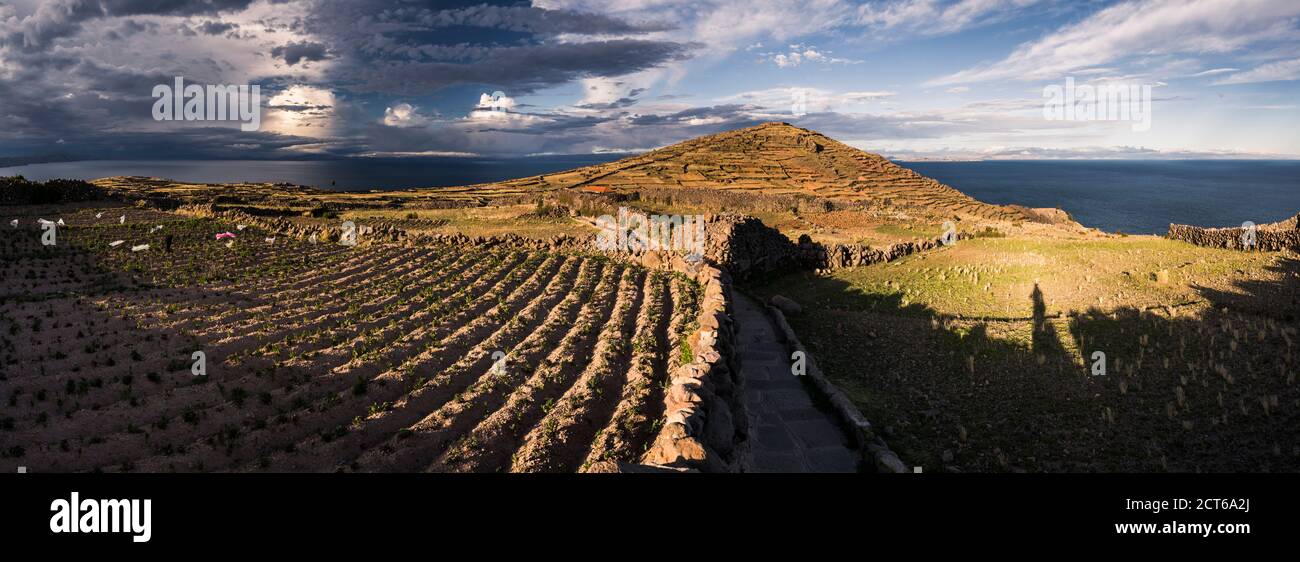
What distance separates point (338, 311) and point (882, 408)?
Result: 43.4 ft

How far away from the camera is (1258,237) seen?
67.9 ft

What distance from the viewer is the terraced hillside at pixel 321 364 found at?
25.0 feet

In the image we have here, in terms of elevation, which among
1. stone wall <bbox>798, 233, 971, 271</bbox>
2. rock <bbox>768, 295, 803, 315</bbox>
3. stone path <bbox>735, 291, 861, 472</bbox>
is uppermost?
stone wall <bbox>798, 233, 971, 271</bbox>

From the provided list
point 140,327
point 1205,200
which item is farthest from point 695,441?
point 1205,200

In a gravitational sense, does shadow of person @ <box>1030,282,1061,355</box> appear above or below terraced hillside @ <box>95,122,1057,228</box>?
below

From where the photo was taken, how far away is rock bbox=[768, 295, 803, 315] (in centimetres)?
1948

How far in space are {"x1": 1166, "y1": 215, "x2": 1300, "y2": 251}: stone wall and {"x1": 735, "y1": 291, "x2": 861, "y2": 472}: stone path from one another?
65.0 ft

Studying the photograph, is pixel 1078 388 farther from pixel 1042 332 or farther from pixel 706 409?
pixel 706 409

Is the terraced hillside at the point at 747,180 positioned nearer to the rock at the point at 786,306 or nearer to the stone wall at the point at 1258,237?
the stone wall at the point at 1258,237

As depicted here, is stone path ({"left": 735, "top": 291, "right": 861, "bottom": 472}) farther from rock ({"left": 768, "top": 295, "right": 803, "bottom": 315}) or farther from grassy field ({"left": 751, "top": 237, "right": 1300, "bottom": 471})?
rock ({"left": 768, "top": 295, "right": 803, "bottom": 315})

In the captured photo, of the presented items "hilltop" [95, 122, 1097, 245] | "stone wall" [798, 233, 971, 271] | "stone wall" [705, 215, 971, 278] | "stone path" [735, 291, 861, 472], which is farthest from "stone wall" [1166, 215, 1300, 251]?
"stone path" [735, 291, 861, 472]

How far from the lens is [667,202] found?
60.9 meters

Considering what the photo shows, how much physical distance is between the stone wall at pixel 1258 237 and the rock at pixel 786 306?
1661 centimetres

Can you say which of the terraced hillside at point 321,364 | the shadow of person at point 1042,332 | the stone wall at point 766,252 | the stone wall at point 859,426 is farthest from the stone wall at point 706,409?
the stone wall at point 766,252
